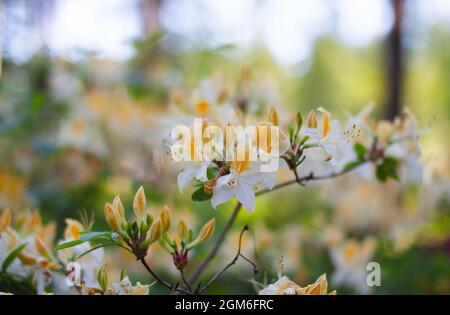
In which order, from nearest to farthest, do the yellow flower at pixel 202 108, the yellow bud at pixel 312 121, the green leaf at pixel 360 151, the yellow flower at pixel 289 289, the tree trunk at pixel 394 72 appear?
the yellow flower at pixel 289 289 → the yellow bud at pixel 312 121 → the green leaf at pixel 360 151 → the yellow flower at pixel 202 108 → the tree trunk at pixel 394 72

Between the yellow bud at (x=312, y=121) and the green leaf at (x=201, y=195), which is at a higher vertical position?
the yellow bud at (x=312, y=121)

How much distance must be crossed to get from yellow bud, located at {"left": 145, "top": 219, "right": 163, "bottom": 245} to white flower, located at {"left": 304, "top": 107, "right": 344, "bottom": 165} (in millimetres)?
266

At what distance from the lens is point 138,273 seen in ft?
5.67

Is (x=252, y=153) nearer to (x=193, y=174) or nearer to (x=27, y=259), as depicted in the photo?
(x=193, y=174)

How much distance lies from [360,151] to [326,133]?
0.26 m

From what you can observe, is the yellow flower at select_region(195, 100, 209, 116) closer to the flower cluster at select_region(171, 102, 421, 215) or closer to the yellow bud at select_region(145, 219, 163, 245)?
the flower cluster at select_region(171, 102, 421, 215)

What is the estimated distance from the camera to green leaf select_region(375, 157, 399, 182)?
1.15 m

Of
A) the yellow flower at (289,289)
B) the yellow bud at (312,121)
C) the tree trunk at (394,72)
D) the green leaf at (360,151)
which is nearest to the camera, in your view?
the yellow flower at (289,289)

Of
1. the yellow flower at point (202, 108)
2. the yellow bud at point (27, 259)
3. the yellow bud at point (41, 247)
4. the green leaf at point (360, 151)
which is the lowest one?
the yellow bud at point (27, 259)

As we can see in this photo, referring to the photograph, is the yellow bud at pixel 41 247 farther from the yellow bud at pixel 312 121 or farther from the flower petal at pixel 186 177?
the yellow bud at pixel 312 121

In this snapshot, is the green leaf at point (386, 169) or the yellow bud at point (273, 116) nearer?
the yellow bud at point (273, 116)

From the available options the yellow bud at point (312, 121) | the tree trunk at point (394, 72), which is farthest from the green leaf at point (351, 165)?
the tree trunk at point (394, 72)

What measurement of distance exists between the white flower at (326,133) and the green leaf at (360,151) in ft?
0.76

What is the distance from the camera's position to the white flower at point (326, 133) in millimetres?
878
